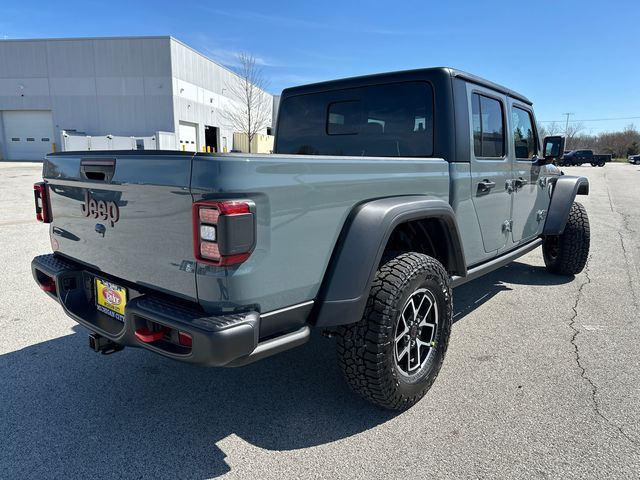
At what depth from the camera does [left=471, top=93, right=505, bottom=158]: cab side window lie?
351cm

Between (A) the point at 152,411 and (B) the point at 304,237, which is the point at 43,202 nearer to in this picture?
(A) the point at 152,411

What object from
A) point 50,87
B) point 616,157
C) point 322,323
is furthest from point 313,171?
point 616,157

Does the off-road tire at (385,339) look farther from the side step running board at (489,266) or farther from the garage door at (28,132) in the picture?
the garage door at (28,132)

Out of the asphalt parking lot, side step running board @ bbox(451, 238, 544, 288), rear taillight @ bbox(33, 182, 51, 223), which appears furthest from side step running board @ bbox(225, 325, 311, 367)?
rear taillight @ bbox(33, 182, 51, 223)

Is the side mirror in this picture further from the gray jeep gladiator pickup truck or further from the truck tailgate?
the truck tailgate

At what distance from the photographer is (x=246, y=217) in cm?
186

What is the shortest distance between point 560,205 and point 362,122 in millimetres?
2863

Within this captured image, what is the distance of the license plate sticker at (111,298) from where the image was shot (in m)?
2.40

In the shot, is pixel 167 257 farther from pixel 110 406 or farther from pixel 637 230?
pixel 637 230

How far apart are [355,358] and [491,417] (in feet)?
3.06

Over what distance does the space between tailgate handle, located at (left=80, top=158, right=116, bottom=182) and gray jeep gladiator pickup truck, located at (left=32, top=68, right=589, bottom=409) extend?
0.01 m

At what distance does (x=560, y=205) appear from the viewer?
17.0 ft

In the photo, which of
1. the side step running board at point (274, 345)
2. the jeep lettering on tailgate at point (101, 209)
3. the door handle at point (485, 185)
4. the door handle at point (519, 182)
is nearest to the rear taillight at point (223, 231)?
the side step running board at point (274, 345)

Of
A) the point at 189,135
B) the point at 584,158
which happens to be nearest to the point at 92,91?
the point at 189,135
